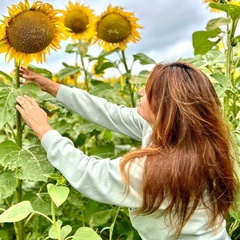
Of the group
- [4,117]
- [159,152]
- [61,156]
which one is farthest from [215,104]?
[4,117]

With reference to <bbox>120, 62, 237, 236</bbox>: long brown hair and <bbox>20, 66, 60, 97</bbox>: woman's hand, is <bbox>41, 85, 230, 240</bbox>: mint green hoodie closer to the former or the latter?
<bbox>120, 62, 237, 236</bbox>: long brown hair

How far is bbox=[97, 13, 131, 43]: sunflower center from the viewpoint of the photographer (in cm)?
223

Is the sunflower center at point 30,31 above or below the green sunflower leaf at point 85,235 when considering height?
above

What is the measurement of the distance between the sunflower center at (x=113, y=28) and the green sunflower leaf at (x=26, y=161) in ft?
2.13

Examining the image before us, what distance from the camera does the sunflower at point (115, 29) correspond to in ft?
7.34

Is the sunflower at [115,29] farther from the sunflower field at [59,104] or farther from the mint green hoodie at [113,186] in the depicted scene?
Result: the mint green hoodie at [113,186]

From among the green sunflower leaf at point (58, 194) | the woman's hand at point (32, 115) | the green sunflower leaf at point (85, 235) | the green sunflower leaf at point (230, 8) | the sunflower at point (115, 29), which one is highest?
the green sunflower leaf at point (230, 8)

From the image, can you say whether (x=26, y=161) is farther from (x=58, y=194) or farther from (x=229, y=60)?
(x=229, y=60)

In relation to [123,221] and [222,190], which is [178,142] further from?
[123,221]

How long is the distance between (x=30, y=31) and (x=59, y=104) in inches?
11.9

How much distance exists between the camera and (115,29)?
2.23 metres

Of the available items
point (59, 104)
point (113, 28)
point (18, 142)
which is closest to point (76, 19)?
point (113, 28)

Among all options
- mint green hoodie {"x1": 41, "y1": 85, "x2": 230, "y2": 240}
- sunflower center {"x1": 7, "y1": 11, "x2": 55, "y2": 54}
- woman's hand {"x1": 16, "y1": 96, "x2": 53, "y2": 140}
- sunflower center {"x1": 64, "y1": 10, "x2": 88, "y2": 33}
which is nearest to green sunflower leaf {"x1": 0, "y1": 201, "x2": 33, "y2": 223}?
mint green hoodie {"x1": 41, "y1": 85, "x2": 230, "y2": 240}

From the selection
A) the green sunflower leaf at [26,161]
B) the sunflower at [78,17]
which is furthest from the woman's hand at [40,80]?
the sunflower at [78,17]
